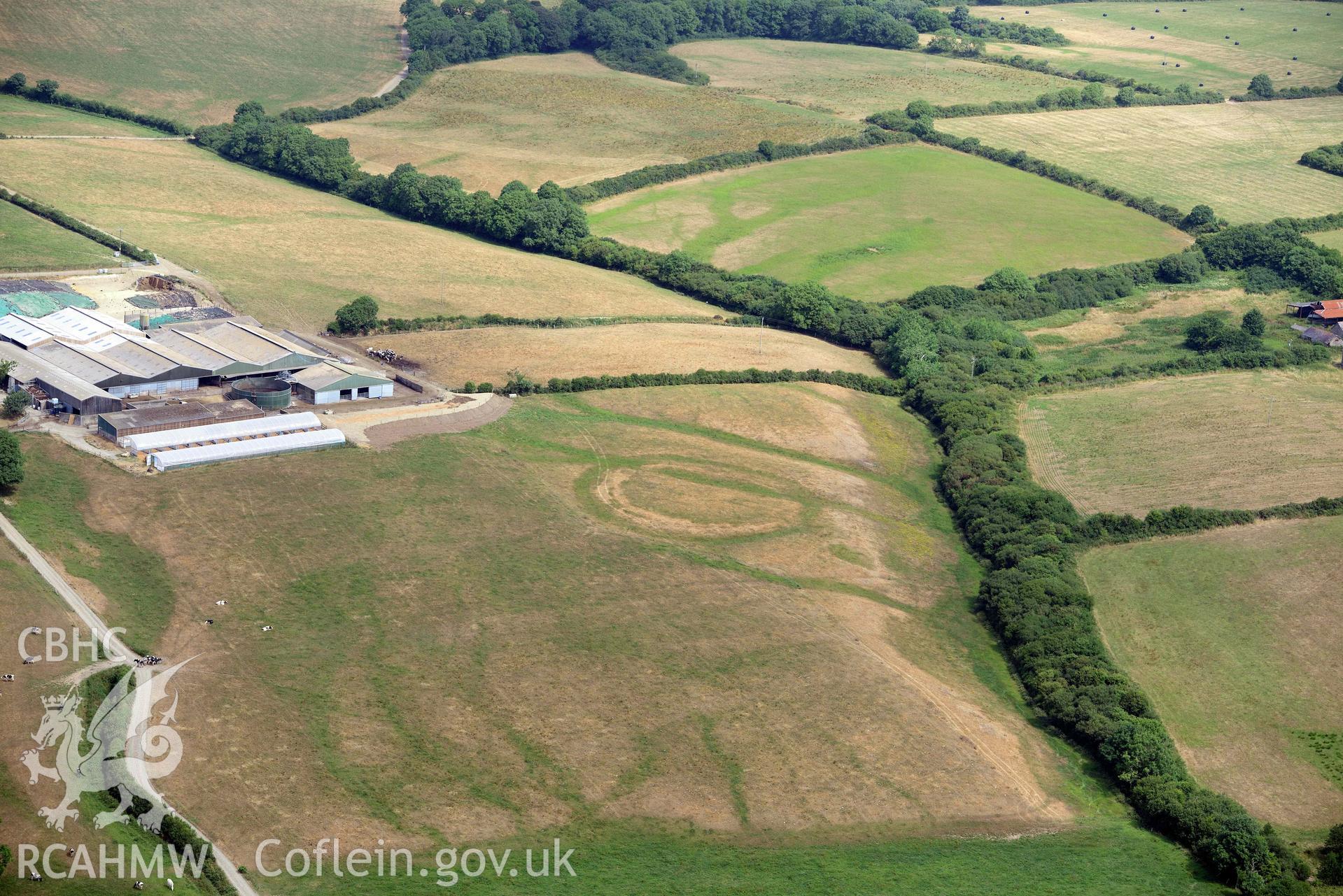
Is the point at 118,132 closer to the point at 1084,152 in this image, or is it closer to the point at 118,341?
the point at 118,341

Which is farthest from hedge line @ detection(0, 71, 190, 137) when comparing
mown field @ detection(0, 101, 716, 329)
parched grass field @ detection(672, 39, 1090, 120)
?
parched grass field @ detection(672, 39, 1090, 120)

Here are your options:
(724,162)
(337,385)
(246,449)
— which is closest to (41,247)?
(337,385)

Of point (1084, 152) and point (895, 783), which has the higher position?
point (1084, 152)

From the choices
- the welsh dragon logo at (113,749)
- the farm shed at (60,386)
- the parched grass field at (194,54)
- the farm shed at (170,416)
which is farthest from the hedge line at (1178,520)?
the parched grass field at (194,54)

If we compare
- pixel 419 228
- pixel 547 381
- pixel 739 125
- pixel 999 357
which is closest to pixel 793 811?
pixel 547 381

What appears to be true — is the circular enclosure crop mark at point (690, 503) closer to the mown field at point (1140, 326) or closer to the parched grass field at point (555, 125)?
the mown field at point (1140, 326)

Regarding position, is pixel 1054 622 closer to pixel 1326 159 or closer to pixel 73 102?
pixel 1326 159
